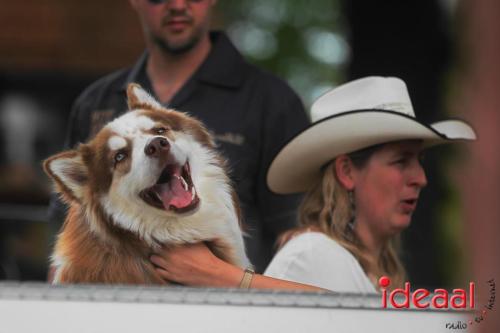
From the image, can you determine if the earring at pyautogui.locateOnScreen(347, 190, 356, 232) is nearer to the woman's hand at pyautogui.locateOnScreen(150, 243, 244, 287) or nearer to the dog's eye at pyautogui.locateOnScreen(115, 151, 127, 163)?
the woman's hand at pyautogui.locateOnScreen(150, 243, 244, 287)

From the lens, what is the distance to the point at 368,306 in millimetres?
2385

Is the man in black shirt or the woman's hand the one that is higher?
the man in black shirt

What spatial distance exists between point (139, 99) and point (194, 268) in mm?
513

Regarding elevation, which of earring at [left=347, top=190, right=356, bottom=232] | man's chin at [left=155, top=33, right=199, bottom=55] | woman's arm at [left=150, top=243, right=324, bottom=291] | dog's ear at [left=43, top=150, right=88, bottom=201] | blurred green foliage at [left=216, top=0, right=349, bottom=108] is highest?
man's chin at [left=155, top=33, right=199, bottom=55]

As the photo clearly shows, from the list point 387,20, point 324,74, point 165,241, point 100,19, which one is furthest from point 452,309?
point 324,74

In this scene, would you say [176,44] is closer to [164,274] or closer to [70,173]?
[70,173]

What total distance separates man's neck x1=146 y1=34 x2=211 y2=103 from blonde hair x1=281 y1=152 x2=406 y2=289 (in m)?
0.58

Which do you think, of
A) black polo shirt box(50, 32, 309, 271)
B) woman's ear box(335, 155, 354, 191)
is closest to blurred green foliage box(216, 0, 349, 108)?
black polo shirt box(50, 32, 309, 271)

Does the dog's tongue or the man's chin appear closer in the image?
the dog's tongue

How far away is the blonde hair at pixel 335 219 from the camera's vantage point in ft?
10.2

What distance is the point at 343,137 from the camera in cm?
312

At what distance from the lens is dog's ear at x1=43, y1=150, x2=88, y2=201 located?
2.59 meters

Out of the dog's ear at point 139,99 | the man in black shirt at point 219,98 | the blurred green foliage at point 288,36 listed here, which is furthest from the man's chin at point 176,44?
the blurred green foliage at point 288,36

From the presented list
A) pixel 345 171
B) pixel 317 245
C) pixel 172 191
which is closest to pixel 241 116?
pixel 345 171
